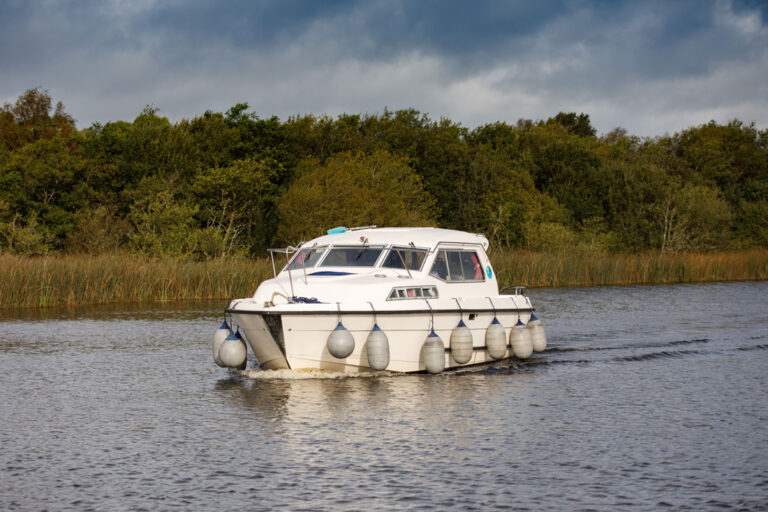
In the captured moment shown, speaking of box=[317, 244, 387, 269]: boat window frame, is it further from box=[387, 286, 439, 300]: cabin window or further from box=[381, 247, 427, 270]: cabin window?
box=[387, 286, 439, 300]: cabin window

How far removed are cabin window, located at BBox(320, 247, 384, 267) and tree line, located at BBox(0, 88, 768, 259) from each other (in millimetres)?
25961

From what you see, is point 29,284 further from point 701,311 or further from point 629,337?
point 701,311

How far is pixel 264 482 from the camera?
10.6 metres

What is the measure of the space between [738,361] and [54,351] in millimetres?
15256

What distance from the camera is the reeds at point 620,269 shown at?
4278cm

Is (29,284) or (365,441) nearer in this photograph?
(365,441)

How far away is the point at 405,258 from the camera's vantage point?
18922mm

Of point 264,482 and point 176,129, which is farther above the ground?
point 176,129

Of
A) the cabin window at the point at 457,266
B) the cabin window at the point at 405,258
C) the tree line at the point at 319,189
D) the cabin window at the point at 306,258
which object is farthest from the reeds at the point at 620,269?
the cabin window at the point at 405,258

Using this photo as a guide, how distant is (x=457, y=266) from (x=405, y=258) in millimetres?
1289

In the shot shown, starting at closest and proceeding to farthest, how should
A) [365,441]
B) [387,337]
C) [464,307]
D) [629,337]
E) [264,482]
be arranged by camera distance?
[264,482] < [365,441] < [387,337] < [464,307] < [629,337]

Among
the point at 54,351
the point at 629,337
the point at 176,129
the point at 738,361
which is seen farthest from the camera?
the point at 176,129

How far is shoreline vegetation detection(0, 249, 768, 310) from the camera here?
107 ft

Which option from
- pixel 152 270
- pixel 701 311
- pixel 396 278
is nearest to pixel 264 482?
pixel 396 278
